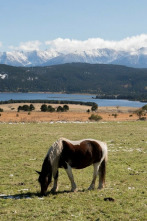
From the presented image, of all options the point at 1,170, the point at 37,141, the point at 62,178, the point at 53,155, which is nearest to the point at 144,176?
the point at 62,178

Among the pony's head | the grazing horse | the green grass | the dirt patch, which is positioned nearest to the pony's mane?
the grazing horse

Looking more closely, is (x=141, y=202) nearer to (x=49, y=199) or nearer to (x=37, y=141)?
(x=49, y=199)

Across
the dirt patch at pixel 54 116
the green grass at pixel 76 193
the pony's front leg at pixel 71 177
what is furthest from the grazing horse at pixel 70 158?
the dirt patch at pixel 54 116

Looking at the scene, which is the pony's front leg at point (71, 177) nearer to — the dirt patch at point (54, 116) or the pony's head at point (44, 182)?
the pony's head at point (44, 182)

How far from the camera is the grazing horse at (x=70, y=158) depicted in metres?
13.3

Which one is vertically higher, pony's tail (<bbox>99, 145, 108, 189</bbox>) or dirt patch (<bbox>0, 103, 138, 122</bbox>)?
pony's tail (<bbox>99, 145, 108, 189</bbox>)

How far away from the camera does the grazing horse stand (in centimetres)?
1334

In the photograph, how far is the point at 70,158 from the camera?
13750 millimetres

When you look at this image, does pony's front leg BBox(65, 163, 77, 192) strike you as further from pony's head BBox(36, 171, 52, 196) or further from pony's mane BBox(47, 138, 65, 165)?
pony's head BBox(36, 171, 52, 196)

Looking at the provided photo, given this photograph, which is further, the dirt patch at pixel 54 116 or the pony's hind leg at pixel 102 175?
the dirt patch at pixel 54 116

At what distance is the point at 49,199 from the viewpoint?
1274 cm

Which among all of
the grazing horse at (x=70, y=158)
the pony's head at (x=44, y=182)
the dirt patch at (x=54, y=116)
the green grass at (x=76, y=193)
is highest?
the grazing horse at (x=70, y=158)

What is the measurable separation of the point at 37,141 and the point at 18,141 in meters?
1.96

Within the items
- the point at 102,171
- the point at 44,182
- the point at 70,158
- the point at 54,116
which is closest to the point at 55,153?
the point at 70,158
